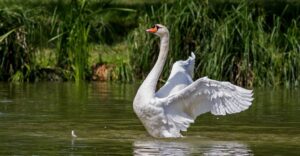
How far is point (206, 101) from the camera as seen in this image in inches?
634

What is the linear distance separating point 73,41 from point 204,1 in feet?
11.3

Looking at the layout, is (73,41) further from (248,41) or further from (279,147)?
(279,147)

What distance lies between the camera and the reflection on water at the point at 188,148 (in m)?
13.6

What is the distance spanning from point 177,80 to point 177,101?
541 millimetres

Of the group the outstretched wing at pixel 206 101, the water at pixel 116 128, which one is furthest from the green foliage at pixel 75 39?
the outstretched wing at pixel 206 101

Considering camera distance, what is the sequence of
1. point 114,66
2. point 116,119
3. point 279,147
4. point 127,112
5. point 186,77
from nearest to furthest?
point 279,147 → point 186,77 → point 116,119 → point 127,112 → point 114,66

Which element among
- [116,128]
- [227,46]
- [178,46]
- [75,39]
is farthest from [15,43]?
[116,128]

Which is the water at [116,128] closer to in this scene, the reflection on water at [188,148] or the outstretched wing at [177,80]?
the reflection on water at [188,148]

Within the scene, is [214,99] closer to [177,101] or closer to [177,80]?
[177,101]

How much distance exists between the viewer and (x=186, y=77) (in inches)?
654

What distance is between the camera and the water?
45.6ft

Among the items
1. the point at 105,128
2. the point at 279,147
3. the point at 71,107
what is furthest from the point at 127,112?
the point at 279,147

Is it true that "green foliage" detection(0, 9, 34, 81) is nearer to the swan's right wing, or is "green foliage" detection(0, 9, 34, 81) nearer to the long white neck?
the long white neck

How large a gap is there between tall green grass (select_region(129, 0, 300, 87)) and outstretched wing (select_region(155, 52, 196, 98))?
384 inches
